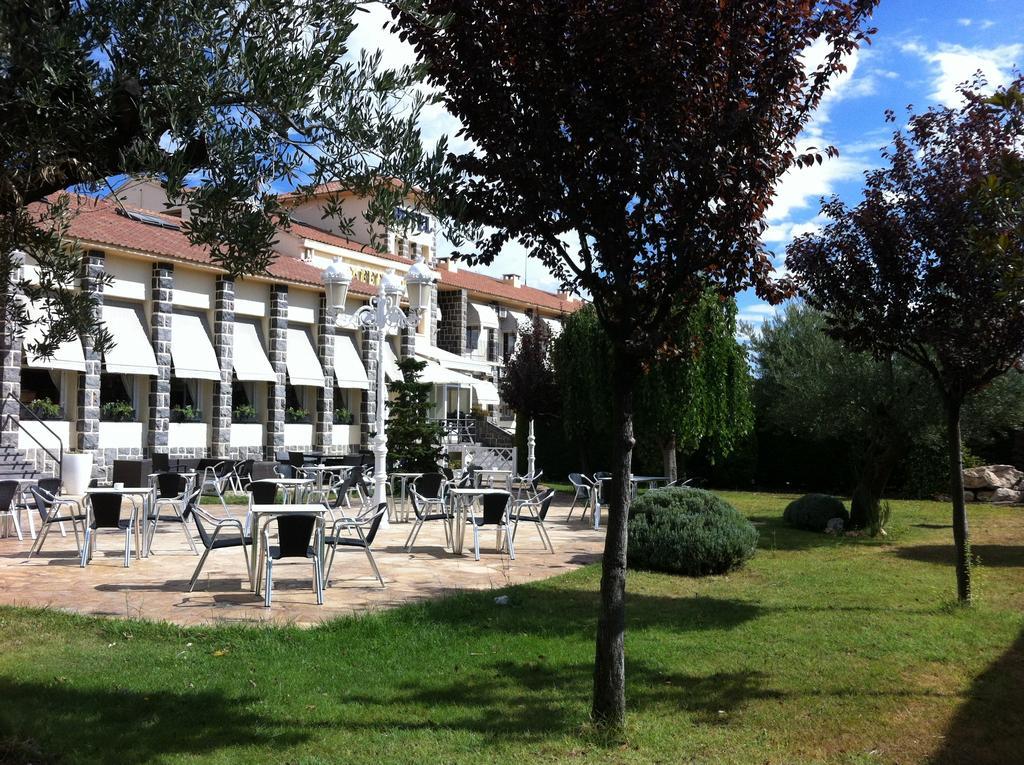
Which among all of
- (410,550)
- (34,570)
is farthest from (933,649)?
(34,570)

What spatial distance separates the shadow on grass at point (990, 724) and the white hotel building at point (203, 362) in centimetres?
1391

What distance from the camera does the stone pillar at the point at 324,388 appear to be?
2548 cm

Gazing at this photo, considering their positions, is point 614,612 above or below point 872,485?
below

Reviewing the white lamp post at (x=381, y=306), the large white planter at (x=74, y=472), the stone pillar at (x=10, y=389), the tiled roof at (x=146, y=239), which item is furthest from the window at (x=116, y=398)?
the white lamp post at (x=381, y=306)

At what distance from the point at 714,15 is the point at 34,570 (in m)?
8.11

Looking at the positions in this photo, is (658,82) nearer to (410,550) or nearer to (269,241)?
(269,241)

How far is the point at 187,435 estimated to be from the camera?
22094mm

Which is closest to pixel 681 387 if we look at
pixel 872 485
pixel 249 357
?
pixel 872 485

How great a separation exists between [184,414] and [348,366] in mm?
5583

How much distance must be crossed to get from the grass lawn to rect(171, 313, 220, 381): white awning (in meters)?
14.0

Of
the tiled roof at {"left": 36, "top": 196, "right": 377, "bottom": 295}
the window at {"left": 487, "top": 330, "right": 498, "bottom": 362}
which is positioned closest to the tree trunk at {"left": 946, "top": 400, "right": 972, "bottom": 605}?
the tiled roof at {"left": 36, "top": 196, "right": 377, "bottom": 295}

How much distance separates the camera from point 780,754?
14.5 feet

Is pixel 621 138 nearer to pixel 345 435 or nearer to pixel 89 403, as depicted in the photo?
pixel 89 403

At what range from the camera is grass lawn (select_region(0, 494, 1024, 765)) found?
4430mm
